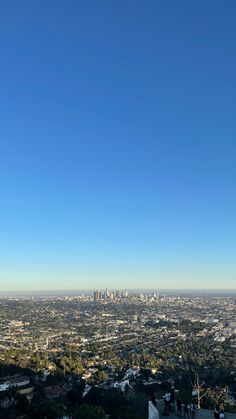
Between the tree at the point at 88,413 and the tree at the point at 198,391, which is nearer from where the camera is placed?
the tree at the point at 198,391

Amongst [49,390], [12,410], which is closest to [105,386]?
[49,390]

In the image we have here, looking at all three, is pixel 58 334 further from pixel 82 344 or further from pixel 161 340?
pixel 161 340

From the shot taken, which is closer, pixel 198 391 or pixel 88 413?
pixel 198 391

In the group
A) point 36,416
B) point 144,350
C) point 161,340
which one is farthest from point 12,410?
point 161,340

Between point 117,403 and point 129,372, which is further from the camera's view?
point 129,372

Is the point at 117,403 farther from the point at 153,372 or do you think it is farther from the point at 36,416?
the point at 153,372

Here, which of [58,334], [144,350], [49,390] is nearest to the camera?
[49,390]

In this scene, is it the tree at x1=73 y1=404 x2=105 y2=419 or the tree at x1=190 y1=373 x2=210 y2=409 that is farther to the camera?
the tree at x1=73 y1=404 x2=105 y2=419

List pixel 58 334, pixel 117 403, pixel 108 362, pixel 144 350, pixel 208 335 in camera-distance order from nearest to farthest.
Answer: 1. pixel 117 403
2. pixel 108 362
3. pixel 144 350
4. pixel 208 335
5. pixel 58 334

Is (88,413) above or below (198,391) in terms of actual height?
below
